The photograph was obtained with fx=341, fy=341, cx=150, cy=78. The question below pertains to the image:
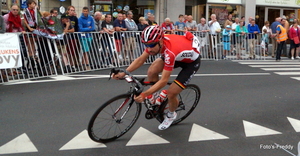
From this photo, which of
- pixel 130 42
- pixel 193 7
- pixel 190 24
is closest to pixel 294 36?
pixel 190 24

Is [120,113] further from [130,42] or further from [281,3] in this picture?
[281,3]

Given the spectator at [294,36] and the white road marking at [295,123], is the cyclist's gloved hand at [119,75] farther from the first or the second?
the spectator at [294,36]

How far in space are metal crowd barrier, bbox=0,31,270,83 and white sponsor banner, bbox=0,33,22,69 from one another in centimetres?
22

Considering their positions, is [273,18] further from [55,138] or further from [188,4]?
[55,138]

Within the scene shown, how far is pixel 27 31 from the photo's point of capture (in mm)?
10070

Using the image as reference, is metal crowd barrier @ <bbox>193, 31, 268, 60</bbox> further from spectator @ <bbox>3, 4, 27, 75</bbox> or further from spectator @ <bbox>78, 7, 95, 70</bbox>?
spectator @ <bbox>3, 4, 27, 75</bbox>

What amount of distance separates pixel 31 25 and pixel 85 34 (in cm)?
179

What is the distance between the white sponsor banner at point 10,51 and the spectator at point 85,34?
2.30 metres

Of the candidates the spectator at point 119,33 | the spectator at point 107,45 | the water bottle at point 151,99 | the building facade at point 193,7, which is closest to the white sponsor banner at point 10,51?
the spectator at point 107,45

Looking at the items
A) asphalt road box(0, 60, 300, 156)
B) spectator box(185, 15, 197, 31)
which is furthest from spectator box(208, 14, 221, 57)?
asphalt road box(0, 60, 300, 156)

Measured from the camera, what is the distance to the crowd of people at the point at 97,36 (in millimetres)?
9820

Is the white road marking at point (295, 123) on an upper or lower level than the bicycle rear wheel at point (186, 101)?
lower

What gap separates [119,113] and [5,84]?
17.0 feet

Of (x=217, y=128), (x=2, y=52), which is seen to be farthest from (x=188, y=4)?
(x=217, y=128)
